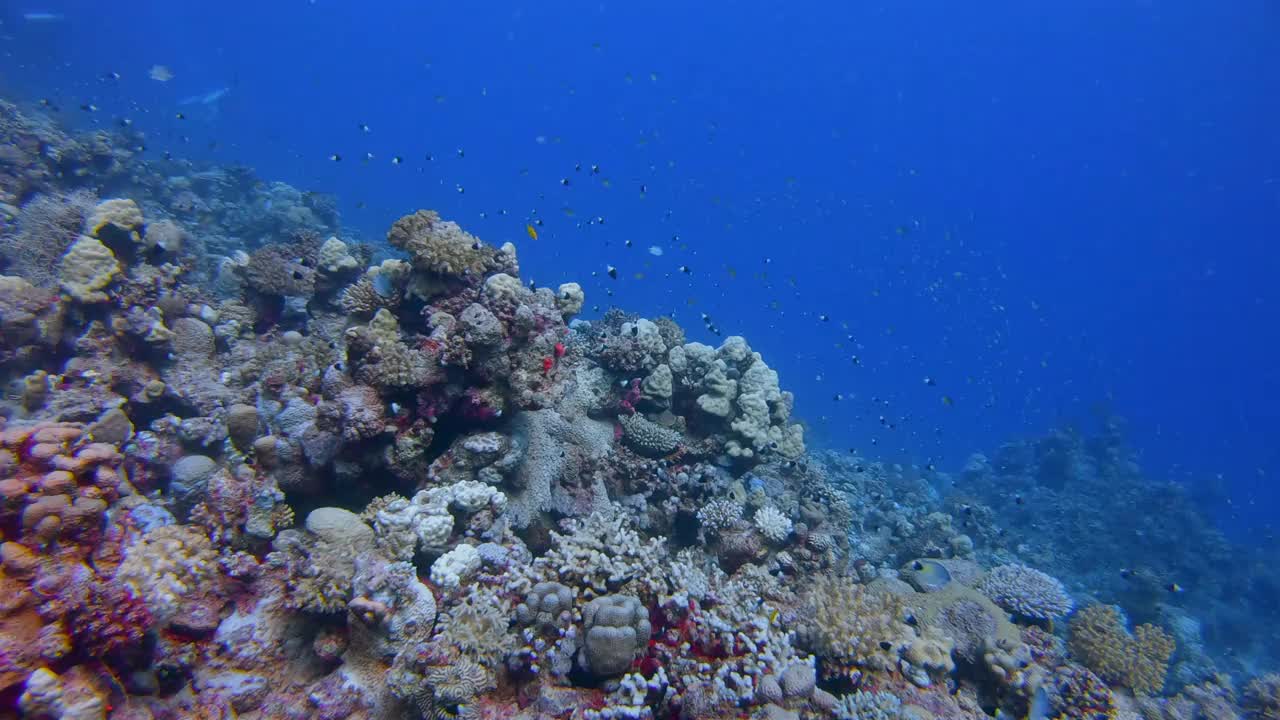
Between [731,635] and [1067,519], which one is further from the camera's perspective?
[1067,519]

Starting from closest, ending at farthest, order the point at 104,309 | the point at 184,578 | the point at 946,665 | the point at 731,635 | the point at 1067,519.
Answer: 1. the point at 184,578
2. the point at 731,635
3. the point at 946,665
4. the point at 104,309
5. the point at 1067,519

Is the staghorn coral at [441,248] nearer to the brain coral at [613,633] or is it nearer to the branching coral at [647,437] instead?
the branching coral at [647,437]

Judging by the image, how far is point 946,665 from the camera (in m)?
7.02

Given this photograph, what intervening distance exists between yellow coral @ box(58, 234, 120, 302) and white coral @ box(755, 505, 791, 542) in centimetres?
1185

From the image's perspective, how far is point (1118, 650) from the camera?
31.8 ft

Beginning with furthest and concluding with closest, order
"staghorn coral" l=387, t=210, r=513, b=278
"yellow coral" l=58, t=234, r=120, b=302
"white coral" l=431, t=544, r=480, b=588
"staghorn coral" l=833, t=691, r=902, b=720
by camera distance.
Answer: "yellow coral" l=58, t=234, r=120, b=302, "staghorn coral" l=387, t=210, r=513, b=278, "white coral" l=431, t=544, r=480, b=588, "staghorn coral" l=833, t=691, r=902, b=720

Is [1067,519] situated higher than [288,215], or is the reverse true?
[1067,519]

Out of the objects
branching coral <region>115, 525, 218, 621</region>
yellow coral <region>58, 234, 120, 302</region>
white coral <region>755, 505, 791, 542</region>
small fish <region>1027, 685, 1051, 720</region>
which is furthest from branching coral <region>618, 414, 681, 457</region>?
yellow coral <region>58, 234, 120, 302</region>

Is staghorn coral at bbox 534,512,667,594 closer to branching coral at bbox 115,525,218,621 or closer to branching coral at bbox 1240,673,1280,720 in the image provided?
branching coral at bbox 115,525,218,621

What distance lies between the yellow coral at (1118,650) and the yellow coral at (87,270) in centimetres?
1874

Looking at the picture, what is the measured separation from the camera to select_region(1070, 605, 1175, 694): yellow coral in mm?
9586

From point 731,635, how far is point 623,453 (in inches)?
160

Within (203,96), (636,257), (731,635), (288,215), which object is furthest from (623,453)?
(203,96)

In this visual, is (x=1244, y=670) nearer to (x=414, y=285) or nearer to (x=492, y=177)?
(x=414, y=285)
